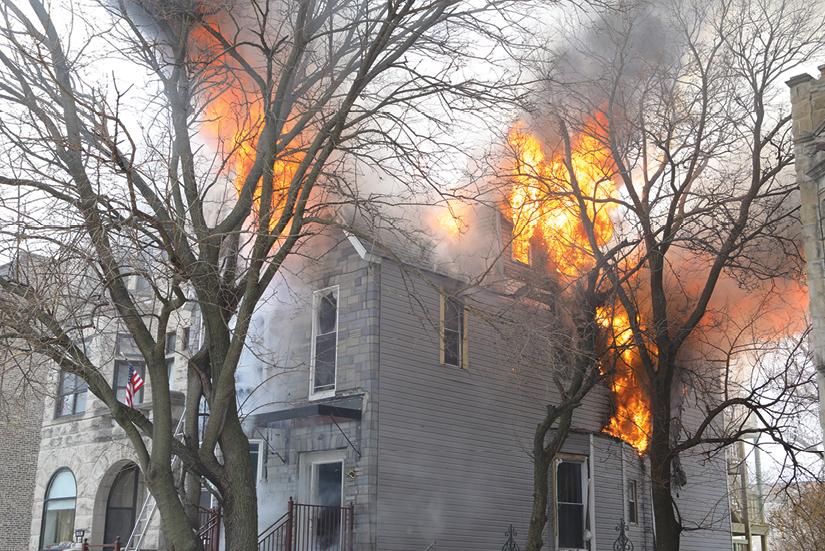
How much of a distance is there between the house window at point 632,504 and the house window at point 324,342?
909 cm

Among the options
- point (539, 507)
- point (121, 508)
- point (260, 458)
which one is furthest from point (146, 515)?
point (539, 507)

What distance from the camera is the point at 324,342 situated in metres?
15.5

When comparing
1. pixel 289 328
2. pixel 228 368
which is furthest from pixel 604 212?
pixel 228 368

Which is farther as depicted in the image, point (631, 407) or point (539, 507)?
point (631, 407)

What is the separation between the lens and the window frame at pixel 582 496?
55.2 feet

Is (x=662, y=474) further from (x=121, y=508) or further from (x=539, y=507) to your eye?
(x=121, y=508)

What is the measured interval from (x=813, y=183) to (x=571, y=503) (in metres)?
9.77

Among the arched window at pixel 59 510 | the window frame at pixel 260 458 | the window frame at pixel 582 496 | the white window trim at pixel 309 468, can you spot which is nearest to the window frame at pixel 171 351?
the arched window at pixel 59 510

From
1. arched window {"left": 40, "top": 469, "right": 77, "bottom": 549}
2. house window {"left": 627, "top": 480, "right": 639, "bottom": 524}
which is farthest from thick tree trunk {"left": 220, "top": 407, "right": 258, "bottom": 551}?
house window {"left": 627, "top": 480, "right": 639, "bottom": 524}

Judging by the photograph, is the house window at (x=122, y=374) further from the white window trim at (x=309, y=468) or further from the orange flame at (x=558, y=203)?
the orange flame at (x=558, y=203)

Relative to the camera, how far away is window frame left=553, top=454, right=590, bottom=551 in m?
16.8

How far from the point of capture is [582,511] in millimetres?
17500

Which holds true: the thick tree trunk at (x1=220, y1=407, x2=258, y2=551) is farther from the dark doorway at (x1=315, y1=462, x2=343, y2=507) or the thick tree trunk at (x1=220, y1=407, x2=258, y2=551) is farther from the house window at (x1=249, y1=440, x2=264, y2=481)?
the house window at (x1=249, y1=440, x2=264, y2=481)

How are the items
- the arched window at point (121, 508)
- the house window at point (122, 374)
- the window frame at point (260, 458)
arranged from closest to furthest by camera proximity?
the window frame at point (260, 458) → the arched window at point (121, 508) → the house window at point (122, 374)
